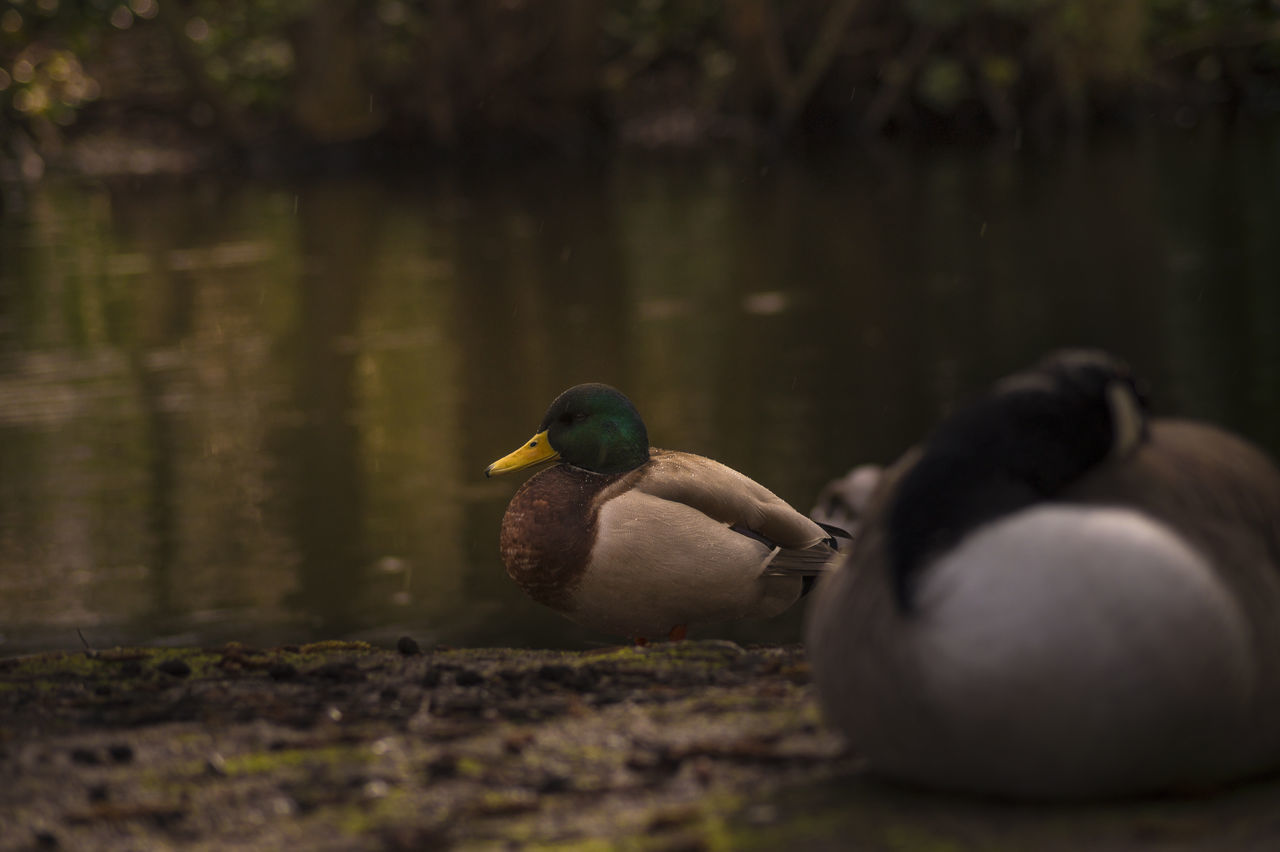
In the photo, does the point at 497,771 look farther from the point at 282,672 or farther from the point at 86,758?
the point at 282,672

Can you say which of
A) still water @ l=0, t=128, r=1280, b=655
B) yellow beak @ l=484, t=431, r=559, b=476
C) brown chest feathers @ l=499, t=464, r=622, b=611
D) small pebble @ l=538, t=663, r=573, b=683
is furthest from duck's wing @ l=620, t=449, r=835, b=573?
still water @ l=0, t=128, r=1280, b=655

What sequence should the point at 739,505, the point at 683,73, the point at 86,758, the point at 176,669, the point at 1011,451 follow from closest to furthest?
the point at 1011,451 < the point at 86,758 < the point at 176,669 < the point at 739,505 < the point at 683,73

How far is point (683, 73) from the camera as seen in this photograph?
58.6 m

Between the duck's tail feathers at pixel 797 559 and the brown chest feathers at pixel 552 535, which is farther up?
the brown chest feathers at pixel 552 535

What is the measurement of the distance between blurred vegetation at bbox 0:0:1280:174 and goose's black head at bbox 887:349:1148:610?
41.2m

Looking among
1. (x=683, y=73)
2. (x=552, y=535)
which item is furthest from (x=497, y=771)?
(x=683, y=73)

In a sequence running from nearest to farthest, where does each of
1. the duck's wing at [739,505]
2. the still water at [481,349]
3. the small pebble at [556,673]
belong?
the small pebble at [556,673], the duck's wing at [739,505], the still water at [481,349]

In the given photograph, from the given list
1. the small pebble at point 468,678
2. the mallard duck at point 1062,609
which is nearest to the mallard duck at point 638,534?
the small pebble at point 468,678

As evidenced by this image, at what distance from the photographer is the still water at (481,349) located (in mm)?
15625

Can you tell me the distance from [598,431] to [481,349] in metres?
17.1

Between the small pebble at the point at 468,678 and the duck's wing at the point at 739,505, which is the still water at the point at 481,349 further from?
the small pebble at the point at 468,678

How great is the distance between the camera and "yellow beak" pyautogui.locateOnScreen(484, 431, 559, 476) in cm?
791

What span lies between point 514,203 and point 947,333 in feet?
64.6

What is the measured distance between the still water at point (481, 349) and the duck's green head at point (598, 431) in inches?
206
